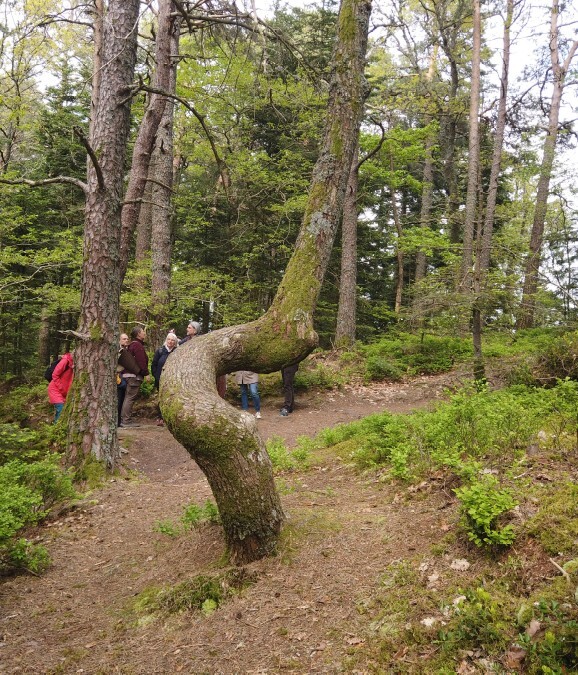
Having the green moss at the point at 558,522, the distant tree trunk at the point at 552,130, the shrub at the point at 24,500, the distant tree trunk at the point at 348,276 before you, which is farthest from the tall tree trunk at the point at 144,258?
the distant tree trunk at the point at 552,130

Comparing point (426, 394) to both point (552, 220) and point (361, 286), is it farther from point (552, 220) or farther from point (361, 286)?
point (552, 220)

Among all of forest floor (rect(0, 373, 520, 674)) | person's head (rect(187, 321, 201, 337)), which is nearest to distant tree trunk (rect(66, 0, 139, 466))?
forest floor (rect(0, 373, 520, 674))

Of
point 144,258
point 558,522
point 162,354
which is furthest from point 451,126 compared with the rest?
point 558,522

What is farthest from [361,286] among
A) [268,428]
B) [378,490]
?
[378,490]

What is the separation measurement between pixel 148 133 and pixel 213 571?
21.8ft

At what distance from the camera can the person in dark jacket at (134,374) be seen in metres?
9.63

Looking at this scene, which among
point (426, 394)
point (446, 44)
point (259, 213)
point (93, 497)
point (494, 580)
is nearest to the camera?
point (494, 580)

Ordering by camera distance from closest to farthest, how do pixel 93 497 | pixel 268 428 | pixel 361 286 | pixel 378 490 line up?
pixel 378 490 < pixel 93 497 < pixel 268 428 < pixel 361 286

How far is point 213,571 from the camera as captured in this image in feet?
11.8

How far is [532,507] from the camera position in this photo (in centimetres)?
322

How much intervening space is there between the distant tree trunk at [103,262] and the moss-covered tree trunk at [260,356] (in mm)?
3249

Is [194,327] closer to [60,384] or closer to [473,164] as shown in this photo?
[60,384]

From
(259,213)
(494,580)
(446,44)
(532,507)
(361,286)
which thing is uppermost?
(446,44)

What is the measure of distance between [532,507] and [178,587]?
2714mm
